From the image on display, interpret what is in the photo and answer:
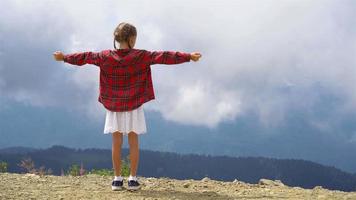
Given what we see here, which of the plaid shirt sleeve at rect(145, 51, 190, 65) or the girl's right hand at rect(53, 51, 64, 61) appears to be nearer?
the plaid shirt sleeve at rect(145, 51, 190, 65)

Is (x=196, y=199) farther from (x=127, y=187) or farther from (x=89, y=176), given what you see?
(x=89, y=176)

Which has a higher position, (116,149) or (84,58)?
(84,58)

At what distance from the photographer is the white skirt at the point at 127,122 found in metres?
9.11

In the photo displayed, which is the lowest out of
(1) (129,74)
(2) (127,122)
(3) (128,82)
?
(2) (127,122)

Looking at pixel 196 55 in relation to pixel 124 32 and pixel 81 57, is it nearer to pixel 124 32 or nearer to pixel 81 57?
pixel 124 32

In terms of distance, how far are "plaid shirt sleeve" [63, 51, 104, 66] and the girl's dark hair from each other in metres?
0.37

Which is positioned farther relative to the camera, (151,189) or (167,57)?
(151,189)

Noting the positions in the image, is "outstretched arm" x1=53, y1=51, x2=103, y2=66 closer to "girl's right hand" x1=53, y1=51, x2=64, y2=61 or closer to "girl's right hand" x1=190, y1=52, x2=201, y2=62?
"girl's right hand" x1=53, y1=51, x2=64, y2=61

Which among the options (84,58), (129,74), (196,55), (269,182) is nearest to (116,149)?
(129,74)

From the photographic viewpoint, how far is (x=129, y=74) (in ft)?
30.1

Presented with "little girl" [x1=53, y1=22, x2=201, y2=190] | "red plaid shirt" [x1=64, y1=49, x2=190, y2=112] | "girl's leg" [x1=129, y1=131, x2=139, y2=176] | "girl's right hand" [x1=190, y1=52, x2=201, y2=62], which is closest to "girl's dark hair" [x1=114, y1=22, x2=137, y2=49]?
"little girl" [x1=53, y1=22, x2=201, y2=190]

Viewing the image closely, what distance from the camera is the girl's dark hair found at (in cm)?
907

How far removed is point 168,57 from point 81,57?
129 cm

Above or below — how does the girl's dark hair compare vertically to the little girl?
above
